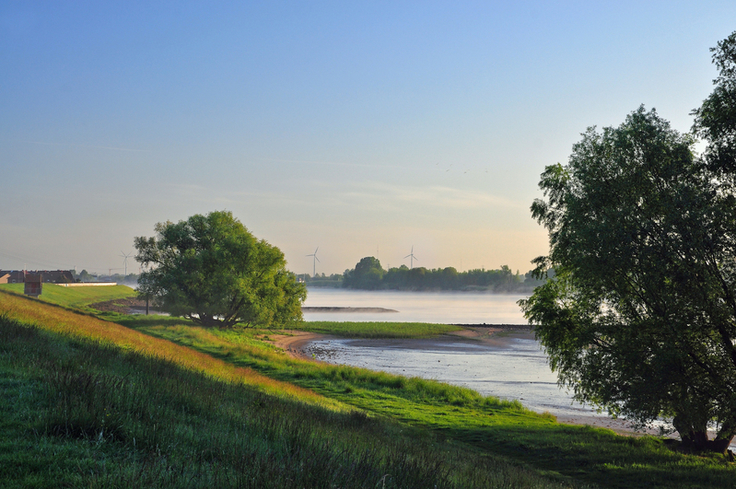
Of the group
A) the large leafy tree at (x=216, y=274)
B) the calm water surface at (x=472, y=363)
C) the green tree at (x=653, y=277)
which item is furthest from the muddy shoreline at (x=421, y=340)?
the green tree at (x=653, y=277)

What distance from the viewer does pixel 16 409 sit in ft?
23.9

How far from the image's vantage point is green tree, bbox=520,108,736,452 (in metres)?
17.7

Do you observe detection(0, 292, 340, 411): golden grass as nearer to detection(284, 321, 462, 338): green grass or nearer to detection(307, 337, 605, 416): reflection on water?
detection(307, 337, 605, 416): reflection on water

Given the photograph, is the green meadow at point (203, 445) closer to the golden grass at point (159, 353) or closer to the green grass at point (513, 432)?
the green grass at point (513, 432)

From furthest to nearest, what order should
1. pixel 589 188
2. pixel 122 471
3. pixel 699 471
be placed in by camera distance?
pixel 589 188 → pixel 699 471 → pixel 122 471

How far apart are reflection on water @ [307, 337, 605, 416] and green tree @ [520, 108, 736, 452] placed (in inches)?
362

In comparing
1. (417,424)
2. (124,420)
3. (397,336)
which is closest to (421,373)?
(417,424)

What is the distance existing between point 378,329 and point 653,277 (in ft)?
248

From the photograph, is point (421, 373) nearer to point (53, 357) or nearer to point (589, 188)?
point (589, 188)

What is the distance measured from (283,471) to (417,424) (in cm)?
1899

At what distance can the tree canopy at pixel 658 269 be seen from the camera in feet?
58.0

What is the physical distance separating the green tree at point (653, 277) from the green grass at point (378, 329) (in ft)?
213

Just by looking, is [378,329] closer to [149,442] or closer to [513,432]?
[513,432]

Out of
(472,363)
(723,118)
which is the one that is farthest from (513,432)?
(472,363)
